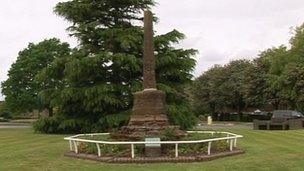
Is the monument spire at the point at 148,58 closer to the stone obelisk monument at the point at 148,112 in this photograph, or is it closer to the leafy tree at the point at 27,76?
the stone obelisk monument at the point at 148,112

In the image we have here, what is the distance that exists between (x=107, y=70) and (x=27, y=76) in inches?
1382

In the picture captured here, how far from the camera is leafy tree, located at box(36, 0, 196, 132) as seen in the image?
3322 cm

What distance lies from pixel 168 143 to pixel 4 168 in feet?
15.7

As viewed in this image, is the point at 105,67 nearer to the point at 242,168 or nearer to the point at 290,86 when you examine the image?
the point at 242,168

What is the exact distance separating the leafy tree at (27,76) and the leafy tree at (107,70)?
102 feet

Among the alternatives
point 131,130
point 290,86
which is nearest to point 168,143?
point 131,130

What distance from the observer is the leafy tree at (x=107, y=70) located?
109ft

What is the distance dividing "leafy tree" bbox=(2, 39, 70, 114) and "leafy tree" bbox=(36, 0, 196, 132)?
3118 cm

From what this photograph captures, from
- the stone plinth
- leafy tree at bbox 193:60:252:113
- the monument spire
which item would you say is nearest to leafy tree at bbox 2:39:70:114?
leafy tree at bbox 193:60:252:113

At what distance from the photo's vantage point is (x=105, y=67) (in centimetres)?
3453

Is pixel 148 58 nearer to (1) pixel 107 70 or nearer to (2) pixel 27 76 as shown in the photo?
(1) pixel 107 70

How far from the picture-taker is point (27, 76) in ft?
222

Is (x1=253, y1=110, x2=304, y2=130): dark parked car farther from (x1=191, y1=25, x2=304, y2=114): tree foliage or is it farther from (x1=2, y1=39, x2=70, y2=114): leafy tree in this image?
(x1=2, y1=39, x2=70, y2=114): leafy tree

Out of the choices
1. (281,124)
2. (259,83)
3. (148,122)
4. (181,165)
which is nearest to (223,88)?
(259,83)
